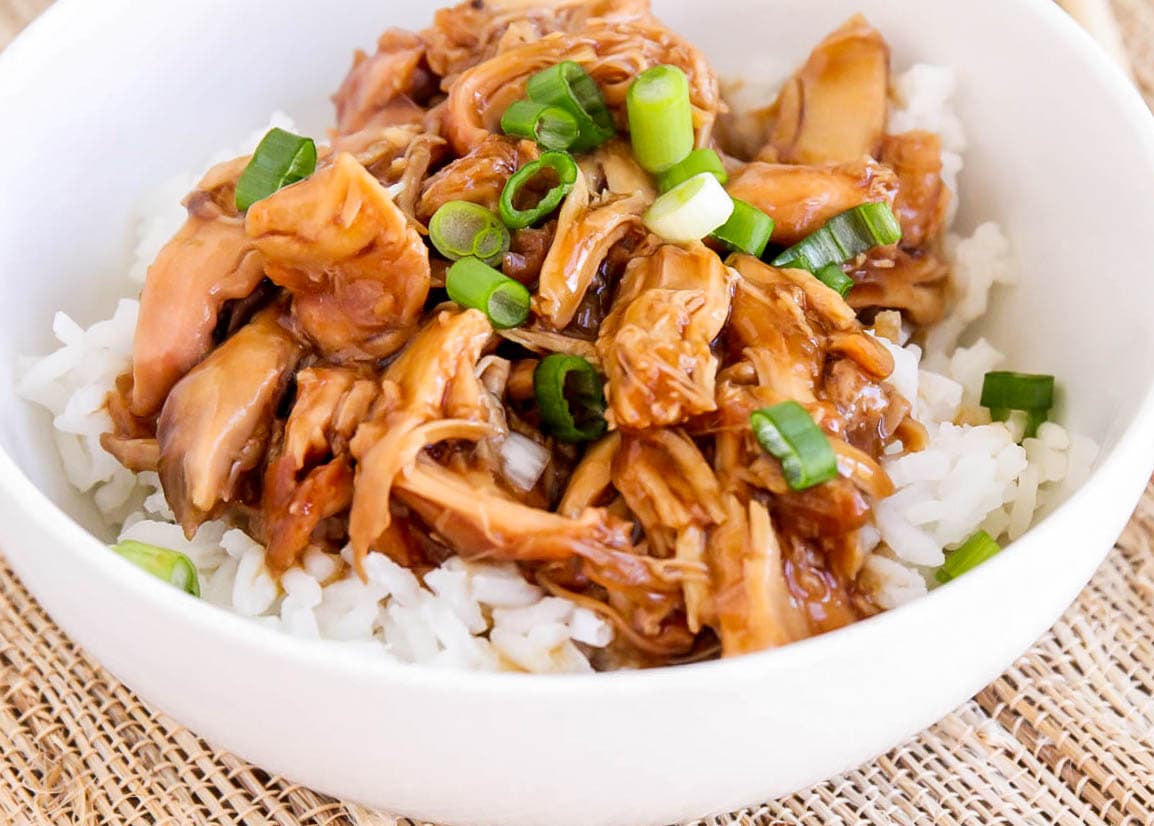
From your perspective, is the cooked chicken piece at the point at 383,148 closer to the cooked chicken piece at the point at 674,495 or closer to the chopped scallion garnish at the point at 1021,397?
the cooked chicken piece at the point at 674,495

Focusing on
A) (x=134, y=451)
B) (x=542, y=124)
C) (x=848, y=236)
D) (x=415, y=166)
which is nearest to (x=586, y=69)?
(x=542, y=124)

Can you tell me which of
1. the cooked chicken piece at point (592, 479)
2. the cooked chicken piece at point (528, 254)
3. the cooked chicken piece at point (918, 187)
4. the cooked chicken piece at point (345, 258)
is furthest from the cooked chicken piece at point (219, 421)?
the cooked chicken piece at point (918, 187)

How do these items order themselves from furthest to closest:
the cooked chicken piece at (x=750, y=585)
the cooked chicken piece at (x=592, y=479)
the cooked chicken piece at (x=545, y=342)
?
the cooked chicken piece at (x=545, y=342)
the cooked chicken piece at (x=592, y=479)
the cooked chicken piece at (x=750, y=585)

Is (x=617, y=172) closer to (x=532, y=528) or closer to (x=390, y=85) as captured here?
(x=390, y=85)

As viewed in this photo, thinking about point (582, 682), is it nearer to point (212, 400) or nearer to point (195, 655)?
point (195, 655)

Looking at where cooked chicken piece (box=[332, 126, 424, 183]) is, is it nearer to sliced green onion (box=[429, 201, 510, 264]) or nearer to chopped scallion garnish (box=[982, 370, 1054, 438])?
sliced green onion (box=[429, 201, 510, 264])

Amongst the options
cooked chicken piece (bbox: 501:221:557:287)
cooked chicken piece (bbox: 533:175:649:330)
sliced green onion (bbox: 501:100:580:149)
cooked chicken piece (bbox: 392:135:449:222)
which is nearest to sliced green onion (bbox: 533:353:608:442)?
cooked chicken piece (bbox: 533:175:649:330)
